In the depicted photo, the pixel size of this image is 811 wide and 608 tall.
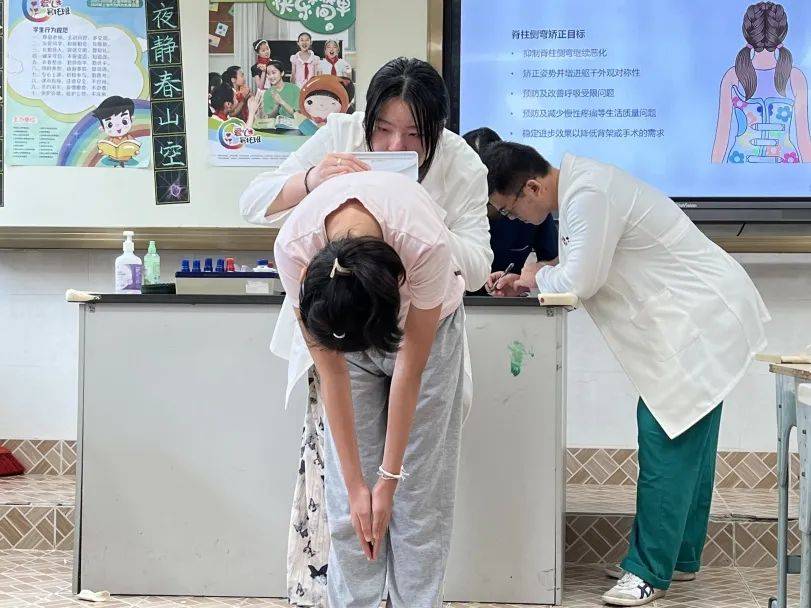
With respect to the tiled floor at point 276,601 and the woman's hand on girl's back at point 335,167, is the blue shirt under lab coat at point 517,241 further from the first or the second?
the woman's hand on girl's back at point 335,167

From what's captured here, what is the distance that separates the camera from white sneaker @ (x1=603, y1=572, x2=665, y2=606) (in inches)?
87.7

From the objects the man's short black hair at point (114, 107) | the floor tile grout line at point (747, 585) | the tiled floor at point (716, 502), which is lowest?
the floor tile grout line at point (747, 585)

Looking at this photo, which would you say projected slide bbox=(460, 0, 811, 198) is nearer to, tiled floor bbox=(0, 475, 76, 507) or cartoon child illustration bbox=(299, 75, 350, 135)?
cartoon child illustration bbox=(299, 75, 350, 135)

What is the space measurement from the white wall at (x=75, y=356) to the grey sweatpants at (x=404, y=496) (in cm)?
165

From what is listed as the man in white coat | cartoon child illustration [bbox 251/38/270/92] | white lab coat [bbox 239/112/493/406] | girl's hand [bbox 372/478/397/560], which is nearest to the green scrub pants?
the man in white coat

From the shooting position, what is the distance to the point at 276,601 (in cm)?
222

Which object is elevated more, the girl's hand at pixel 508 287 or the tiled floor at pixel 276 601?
the girl's hand at pixel 508 287

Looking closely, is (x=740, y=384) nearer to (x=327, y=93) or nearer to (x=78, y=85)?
(x=327, y=93)

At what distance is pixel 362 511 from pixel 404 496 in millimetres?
85

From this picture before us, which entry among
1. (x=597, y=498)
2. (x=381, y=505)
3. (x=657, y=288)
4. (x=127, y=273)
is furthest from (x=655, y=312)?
(x=127, y=273)

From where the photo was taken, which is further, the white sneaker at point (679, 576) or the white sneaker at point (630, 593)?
the white sneaker at point (679, 576)

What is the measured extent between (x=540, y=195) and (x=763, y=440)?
1.31 meters

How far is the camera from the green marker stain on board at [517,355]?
2215 mm

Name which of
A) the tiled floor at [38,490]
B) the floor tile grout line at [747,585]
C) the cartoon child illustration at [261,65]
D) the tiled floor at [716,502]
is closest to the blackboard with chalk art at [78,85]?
the cartoon child illustration at [261,65]
